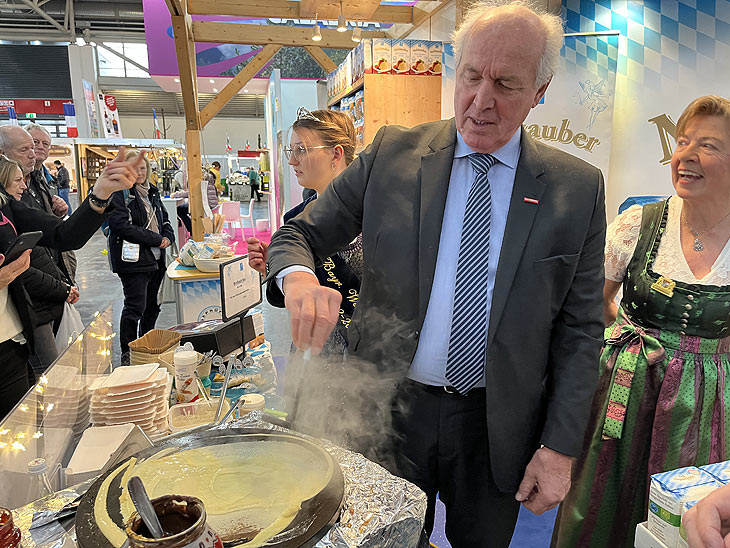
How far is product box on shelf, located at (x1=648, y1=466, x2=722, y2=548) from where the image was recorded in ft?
3.89

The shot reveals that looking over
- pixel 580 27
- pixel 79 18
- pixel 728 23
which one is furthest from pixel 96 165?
pixel 728 23

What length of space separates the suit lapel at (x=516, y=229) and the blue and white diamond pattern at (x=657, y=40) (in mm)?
2276

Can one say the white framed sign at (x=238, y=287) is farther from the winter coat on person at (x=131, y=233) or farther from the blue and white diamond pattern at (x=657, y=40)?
the winter coat on person at (x=131, y=233)

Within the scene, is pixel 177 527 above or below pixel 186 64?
below

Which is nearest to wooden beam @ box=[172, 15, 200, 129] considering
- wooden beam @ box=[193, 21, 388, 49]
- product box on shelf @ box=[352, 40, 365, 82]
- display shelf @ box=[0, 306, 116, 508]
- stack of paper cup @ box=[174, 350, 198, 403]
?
wooden beam @ box=[193, 21, 388, 49]

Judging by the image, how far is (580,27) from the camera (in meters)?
3.57

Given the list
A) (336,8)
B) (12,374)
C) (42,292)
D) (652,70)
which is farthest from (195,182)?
(652,70)

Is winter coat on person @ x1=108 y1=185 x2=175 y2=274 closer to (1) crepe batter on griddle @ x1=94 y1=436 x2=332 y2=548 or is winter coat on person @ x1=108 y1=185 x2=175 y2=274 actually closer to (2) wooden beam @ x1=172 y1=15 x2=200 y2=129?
(2) wooden beam @ x1=172 y1=15 x2=200 y2=129

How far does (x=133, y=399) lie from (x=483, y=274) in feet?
3.73

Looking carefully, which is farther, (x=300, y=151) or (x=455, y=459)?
(x=300, y=151)

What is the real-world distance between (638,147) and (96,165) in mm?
14447

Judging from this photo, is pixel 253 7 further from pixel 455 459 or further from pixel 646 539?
pixel 646 539

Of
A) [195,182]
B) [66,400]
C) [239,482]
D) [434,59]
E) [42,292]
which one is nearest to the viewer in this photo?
[239,482]

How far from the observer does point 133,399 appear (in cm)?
158
